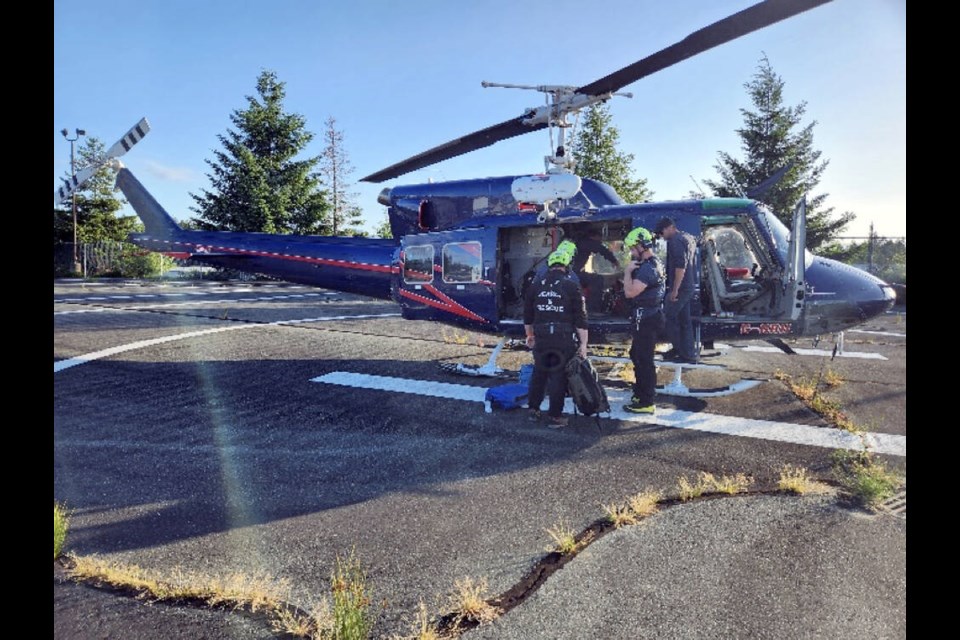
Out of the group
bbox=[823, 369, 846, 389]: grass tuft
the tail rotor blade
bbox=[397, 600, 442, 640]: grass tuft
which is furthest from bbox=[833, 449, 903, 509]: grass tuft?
the tail rotor blade

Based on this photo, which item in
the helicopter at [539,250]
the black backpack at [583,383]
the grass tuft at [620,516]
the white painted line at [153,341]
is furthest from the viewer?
the white painted line at [153,341]

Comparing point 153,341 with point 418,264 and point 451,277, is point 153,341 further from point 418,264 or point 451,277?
point 451,277

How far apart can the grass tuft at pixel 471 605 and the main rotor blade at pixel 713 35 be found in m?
3.46

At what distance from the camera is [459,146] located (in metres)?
7.06

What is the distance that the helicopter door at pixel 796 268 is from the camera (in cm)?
587

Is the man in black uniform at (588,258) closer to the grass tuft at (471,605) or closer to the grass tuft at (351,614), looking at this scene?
the grass tuft at (471,605)

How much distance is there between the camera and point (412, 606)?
2.36 metres

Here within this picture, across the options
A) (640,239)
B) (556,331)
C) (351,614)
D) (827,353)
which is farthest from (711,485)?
(827,353)

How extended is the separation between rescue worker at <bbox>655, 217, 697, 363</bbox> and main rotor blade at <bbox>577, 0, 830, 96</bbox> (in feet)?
6.00

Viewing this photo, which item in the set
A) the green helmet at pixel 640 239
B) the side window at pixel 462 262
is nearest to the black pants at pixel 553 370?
the green helmet at pixel 640 239

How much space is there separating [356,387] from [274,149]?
88.4 feet

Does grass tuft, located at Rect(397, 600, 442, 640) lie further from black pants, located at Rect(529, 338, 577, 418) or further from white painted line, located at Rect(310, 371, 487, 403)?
white painted line, located at Rect(310, 371, 487, 403)

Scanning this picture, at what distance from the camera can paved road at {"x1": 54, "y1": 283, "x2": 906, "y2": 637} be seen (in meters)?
2.72
